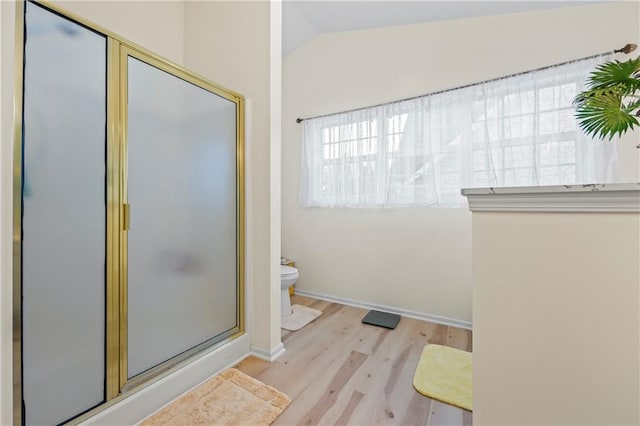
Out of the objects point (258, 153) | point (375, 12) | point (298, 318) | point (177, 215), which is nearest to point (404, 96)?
point (375, 12)

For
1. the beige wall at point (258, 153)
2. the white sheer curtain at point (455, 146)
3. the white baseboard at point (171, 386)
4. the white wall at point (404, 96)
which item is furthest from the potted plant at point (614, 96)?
the white baseboard at point (171, 386)

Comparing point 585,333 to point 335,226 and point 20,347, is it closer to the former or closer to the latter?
point 20,347

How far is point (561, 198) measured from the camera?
711 millimetres

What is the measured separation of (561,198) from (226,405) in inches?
65.2

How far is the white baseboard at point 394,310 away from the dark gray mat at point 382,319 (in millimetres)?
66

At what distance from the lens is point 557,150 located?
1.92m

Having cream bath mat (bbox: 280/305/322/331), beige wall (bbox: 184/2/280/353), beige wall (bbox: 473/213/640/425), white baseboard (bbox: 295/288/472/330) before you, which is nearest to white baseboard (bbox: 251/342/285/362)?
beige wall (bbox: 184/2/280/353)

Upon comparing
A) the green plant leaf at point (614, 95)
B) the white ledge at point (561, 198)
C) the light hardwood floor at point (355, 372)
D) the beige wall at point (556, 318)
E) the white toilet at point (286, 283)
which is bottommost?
the light hardwood floor at point (355, 372)

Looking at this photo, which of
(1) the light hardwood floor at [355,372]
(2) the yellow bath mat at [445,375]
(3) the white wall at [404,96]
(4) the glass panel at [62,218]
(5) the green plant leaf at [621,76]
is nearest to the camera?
(5) the green plant leaf at [621,76]

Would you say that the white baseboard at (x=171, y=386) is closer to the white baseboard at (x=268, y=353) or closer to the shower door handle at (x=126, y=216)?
the white baseboard at (x=268, y=353)

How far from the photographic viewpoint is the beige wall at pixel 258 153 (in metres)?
1.81

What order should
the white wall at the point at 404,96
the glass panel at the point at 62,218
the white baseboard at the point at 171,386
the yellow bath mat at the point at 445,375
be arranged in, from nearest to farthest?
1. the glass panel at the point at 62,218
2. the white baseboard at the point at 171,386
3. the yellow bath mat at the point at 445,375
4. the white wall at the point at 404,96

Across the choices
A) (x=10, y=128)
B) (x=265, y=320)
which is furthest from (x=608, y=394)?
(x=10, y=128)

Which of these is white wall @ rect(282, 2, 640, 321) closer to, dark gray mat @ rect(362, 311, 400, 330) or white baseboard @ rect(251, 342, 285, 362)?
dark gray mat @ rect(362, 311, 400, 330)
